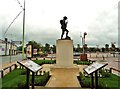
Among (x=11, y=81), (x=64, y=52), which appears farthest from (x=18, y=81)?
(x=64, y=52)

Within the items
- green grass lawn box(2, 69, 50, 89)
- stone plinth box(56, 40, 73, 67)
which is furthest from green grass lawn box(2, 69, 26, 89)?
stone plinth box(56, 40, 73, 67)

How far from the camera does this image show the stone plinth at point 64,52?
61.4 ft

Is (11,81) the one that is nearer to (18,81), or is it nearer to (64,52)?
(18,81)

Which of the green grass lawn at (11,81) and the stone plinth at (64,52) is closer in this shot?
the green grass lawn at (11,81)

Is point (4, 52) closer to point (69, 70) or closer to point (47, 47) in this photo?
point (47, 47)

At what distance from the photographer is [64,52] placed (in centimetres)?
1878

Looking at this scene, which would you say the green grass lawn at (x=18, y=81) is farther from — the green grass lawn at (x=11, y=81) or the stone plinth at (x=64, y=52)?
the stone plinth at (x=64, y=52)

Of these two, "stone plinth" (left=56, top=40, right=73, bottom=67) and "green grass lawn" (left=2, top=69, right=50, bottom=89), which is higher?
"stone plinth" (left=56, top=40, right=73, bottom=67)

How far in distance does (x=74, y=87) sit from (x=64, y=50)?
8146 millimetres

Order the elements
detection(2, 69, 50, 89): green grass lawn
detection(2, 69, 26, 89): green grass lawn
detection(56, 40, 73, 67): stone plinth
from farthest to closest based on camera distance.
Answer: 1. detection(56, 40, 73, 67): stone plinth
2. detection(2, 69, 26, 89): green grass lawn
3. detection(2, 69, 50, 89): green grass lawn

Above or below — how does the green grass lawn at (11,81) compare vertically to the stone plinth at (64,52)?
below

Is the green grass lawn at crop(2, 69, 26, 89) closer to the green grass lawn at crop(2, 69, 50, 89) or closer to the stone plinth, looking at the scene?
the green grass lawn at crop(2, 69, 50, 89)

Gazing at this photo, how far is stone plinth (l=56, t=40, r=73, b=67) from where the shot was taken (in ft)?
61.4

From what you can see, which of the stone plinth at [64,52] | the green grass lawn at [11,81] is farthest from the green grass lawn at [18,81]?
the stone plinth at [64,52]
